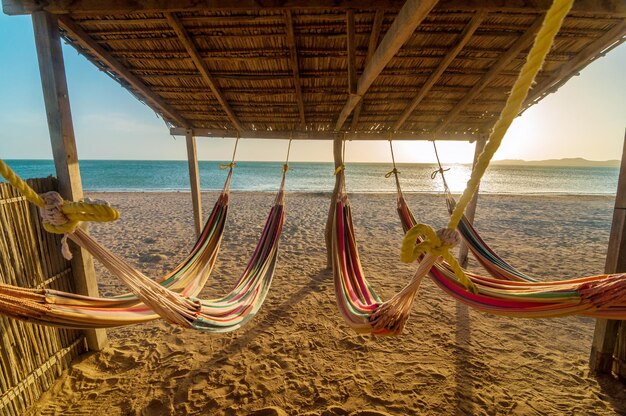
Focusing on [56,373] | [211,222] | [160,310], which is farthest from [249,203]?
[160,310]

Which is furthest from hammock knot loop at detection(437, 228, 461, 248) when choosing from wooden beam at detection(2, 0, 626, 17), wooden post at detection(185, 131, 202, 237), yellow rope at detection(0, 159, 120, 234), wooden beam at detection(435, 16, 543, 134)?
wooden post at detection(185, 131, 202, 237)

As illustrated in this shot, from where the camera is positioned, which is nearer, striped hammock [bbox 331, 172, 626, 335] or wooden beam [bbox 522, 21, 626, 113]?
striped hammock [bbox 331, 172, 626, 335]

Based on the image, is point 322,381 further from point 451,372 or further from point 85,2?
point 85,2

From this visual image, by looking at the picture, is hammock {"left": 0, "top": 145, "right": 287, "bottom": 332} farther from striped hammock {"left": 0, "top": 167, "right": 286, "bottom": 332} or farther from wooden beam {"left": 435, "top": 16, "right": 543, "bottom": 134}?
wooden beam {"left": 435, "top": 16, "right": 543, "bottom": 134}

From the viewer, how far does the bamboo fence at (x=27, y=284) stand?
1.28 meters

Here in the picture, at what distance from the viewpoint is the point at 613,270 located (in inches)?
60.2

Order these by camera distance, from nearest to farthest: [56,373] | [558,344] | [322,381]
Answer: [56,373]
[322,381]
[558,344]

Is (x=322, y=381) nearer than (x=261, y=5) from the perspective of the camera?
No

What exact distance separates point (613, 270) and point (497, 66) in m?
1.46

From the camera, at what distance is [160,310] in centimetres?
105

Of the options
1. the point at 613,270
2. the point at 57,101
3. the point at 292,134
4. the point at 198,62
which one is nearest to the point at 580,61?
the point at 613,270

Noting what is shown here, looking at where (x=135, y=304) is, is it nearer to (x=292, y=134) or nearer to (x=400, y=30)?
(x=400, y=30)

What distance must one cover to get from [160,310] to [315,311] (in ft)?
5.22

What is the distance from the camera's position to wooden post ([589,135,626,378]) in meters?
1.51
